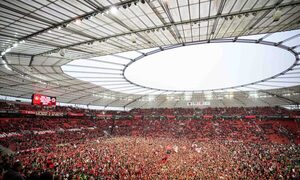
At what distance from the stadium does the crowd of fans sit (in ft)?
0.64

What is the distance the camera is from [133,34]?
11.8 meters

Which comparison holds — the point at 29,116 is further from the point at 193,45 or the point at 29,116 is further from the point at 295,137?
the point at 295,137

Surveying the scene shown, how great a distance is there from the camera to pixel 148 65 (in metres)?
21.0

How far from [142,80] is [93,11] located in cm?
1762

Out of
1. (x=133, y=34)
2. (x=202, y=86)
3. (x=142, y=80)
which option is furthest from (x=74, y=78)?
(x=202, y=86)

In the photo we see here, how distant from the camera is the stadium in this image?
9.23 m

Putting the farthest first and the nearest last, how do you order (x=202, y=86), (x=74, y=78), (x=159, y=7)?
(x=202, y=86)
(x=74, y=78)
(x=159, y=7)

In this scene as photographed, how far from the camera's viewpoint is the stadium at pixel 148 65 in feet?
30.3

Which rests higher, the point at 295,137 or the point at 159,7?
the point at 159,7

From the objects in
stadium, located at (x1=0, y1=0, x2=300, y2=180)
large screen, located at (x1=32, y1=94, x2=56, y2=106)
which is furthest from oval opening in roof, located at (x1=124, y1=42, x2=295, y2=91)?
large screen, located at (x1=32, y1=94, x2=56, y2=106)

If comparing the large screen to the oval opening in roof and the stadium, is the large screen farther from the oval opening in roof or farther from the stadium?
the oval opening in roof

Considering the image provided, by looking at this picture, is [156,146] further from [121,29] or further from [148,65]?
[121,29]

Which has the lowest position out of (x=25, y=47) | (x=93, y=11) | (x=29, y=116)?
(x=29, y=116)

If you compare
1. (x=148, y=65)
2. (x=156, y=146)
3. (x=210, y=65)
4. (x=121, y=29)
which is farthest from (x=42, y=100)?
(x=210, y=65)
